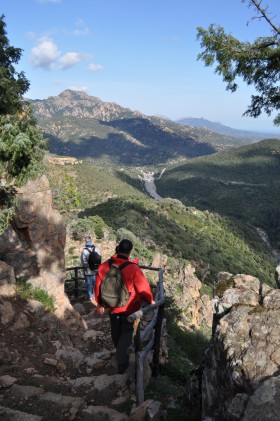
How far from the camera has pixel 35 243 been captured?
8.59 m

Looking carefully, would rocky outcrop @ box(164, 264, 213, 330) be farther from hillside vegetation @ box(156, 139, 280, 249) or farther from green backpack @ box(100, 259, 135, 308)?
hillside vegetation @ box(156, 139, 280, 249)

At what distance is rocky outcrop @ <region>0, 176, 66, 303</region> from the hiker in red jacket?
11.9ft

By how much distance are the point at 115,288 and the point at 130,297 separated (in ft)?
0.80

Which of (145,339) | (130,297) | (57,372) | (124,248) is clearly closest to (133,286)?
(130,297)

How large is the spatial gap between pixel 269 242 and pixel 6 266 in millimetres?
77416

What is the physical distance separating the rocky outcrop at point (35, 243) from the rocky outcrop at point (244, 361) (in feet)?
17.9

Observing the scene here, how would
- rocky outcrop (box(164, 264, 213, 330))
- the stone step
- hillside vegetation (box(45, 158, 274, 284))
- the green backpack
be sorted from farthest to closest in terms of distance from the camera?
hillside vegetation (box(45, 158, 274, 284))
rocky outcrop (box(164, 264, 213, 330))
the green backpack
the stone step

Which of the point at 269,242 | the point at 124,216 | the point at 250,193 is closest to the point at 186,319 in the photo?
the point at 124,216

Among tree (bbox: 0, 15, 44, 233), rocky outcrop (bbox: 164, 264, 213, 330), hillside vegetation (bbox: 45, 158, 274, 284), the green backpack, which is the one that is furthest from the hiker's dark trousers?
hillside vegetation (bbox: 45, 158, 274, 284)

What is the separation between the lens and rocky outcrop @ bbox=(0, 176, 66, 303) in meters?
8.20

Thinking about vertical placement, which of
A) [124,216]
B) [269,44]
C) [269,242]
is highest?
[269,44]

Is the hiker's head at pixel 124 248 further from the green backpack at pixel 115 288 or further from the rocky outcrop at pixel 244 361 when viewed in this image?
the rocky outcrop at pixel 244 361

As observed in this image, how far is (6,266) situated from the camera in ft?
25.3

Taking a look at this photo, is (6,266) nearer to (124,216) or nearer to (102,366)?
(102,366)
